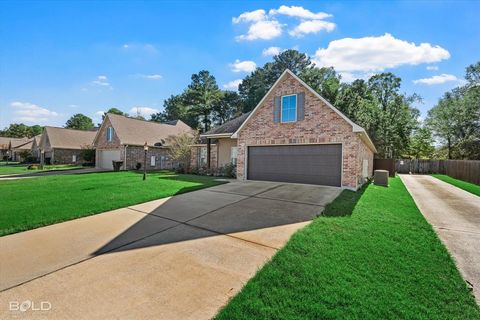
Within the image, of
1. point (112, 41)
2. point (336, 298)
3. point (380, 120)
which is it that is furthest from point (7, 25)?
point (380, 120)

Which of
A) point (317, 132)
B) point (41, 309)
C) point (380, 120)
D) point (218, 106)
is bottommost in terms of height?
point (41, 309)

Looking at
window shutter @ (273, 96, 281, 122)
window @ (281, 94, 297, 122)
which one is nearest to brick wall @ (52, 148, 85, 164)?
window shutter @ (273, 96, 281, 122)

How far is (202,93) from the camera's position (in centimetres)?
3669

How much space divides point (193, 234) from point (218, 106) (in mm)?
37531

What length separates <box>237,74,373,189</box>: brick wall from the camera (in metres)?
10.4

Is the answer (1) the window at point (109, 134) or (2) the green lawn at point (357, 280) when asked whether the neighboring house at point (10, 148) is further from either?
(2) the green lawn at point (357, 280)

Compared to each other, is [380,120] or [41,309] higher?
[380,120]

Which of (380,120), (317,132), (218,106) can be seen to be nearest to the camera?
(317,132)

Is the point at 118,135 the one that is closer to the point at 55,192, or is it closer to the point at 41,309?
the point at 55,192

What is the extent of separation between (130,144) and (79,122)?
2387 inches

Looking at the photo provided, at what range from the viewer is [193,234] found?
4816 mm

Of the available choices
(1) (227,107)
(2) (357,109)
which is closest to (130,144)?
(1) (227,107)

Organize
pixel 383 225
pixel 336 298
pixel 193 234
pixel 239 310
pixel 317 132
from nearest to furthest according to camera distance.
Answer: pixel 239 310 → pixel 336 298 → pixel 193 234 → pixel 383 225 → pixel 317 132

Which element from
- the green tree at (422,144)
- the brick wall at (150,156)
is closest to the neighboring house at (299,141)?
the brick wall at (150,156)
